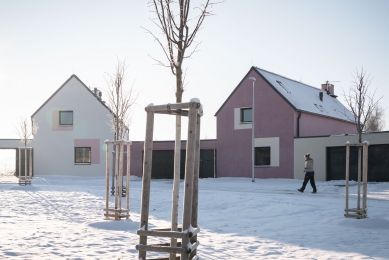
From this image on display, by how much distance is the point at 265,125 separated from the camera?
28250 millimetres

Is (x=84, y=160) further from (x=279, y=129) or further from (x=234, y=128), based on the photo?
(x=279, y=129)

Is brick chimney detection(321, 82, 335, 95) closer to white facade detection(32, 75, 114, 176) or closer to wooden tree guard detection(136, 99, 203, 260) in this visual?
white facade detection(32, 75, 114, 176)

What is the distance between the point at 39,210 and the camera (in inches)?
488

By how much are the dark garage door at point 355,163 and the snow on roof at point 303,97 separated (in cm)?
342

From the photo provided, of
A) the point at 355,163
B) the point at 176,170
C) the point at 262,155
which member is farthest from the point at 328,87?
the point at 176,170

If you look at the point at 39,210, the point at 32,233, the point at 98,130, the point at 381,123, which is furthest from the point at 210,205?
the point at 381,123

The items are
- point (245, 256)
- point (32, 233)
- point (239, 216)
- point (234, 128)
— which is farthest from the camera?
point (234, 128)

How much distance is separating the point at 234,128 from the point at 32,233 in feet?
71.8

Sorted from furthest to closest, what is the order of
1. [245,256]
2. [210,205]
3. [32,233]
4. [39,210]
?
[210,205] → [39,210] → [32,233] → [245,256]

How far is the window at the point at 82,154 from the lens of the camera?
33.0 metres

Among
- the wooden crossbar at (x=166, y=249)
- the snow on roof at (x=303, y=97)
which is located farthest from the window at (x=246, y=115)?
the wooden crossbar at (x=166, y=249)

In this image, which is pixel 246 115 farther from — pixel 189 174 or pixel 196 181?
pixel 189 174

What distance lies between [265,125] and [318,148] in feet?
12.8

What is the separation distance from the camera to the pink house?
27453 millimetres
